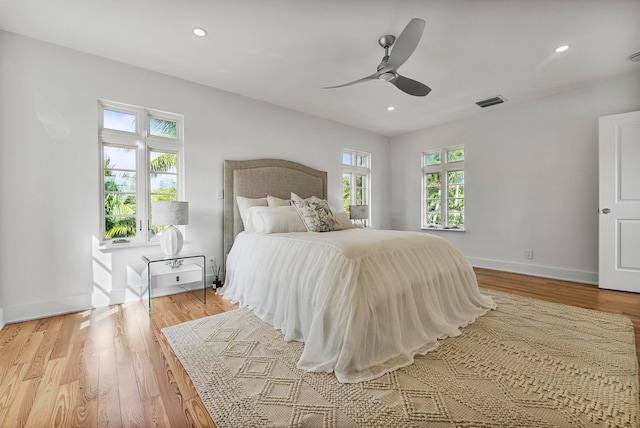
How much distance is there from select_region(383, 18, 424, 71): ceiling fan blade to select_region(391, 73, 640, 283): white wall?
3.04m

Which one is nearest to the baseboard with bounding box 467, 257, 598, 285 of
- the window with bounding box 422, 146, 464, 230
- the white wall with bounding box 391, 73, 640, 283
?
the white wall with bounding box 391, 73, 640, 283

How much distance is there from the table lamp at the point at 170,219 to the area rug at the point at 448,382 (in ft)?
3.10

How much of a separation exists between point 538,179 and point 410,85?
294 cm

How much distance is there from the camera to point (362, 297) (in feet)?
5.56

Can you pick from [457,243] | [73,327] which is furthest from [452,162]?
[73,327]

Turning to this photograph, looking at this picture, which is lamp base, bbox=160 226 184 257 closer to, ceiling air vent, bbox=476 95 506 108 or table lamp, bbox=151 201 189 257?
table lamp, bbox=151 201 189 257

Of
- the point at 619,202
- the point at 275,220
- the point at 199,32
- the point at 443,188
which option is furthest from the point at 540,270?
the point at 199,32

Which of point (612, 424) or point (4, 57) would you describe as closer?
point (612, 424)

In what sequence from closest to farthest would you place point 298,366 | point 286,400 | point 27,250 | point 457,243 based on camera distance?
point 286,400, point 298,366, point 27,250, point 457,243

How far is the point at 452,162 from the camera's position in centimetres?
505

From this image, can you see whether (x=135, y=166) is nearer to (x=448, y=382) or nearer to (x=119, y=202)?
(x=119, y=202)

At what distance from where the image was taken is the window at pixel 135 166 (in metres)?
2.90

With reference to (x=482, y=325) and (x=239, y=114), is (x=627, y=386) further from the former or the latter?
(x=239, y=114)

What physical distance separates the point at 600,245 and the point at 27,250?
21.0ft
